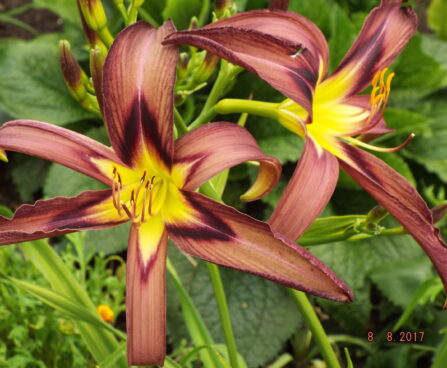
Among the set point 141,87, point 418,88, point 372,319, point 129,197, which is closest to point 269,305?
point 372,319

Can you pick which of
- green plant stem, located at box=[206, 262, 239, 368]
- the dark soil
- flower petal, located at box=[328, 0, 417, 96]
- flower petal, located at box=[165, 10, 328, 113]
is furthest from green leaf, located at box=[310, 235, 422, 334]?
the dark soil

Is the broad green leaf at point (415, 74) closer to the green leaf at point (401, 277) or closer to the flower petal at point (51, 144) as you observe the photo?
the green leaf at point (401, 277)

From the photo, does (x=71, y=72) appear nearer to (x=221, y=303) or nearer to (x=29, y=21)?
(x=221, y=303)

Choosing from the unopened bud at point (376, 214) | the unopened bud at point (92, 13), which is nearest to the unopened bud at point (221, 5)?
the unopened bud at point (92, 13)

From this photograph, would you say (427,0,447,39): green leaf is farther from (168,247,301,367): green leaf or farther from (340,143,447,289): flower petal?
(340,143,447,289): flower petal

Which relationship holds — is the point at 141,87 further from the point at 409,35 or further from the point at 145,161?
the point at 409,35
